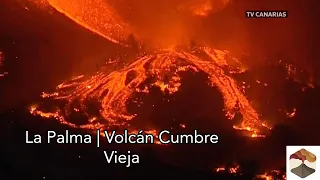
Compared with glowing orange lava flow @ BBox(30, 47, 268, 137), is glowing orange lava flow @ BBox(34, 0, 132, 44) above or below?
above

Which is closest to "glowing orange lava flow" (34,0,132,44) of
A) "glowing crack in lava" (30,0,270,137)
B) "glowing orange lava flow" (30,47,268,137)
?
"glowing crack in lava" (30,0,270,137)

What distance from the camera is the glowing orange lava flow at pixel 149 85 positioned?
94.7 inches

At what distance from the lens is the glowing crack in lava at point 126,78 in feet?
7.89

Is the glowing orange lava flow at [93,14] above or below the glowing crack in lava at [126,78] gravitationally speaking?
above

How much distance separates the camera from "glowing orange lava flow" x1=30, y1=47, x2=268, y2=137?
2406 mm

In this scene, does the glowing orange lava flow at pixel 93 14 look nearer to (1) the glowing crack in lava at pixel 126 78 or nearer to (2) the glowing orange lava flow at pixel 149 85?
(1) the glowing crack in lava at pixel 126 78

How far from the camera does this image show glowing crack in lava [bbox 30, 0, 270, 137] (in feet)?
7.89

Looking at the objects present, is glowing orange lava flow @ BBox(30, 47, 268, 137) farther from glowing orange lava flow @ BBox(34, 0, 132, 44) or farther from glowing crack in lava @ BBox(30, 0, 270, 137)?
glowing orange lava flow @ BBox(34, 0, 132, 44)

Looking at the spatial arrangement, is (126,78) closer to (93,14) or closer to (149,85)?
(149,85)

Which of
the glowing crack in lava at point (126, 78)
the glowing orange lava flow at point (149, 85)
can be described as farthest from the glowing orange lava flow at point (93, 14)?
the glowing orange lava flow at point (149, 85)

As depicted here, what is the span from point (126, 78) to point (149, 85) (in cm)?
11

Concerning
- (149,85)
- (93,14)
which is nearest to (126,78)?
(149,85)

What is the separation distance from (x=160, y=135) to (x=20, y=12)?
82 centimetres

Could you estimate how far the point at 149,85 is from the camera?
2.43 meters
